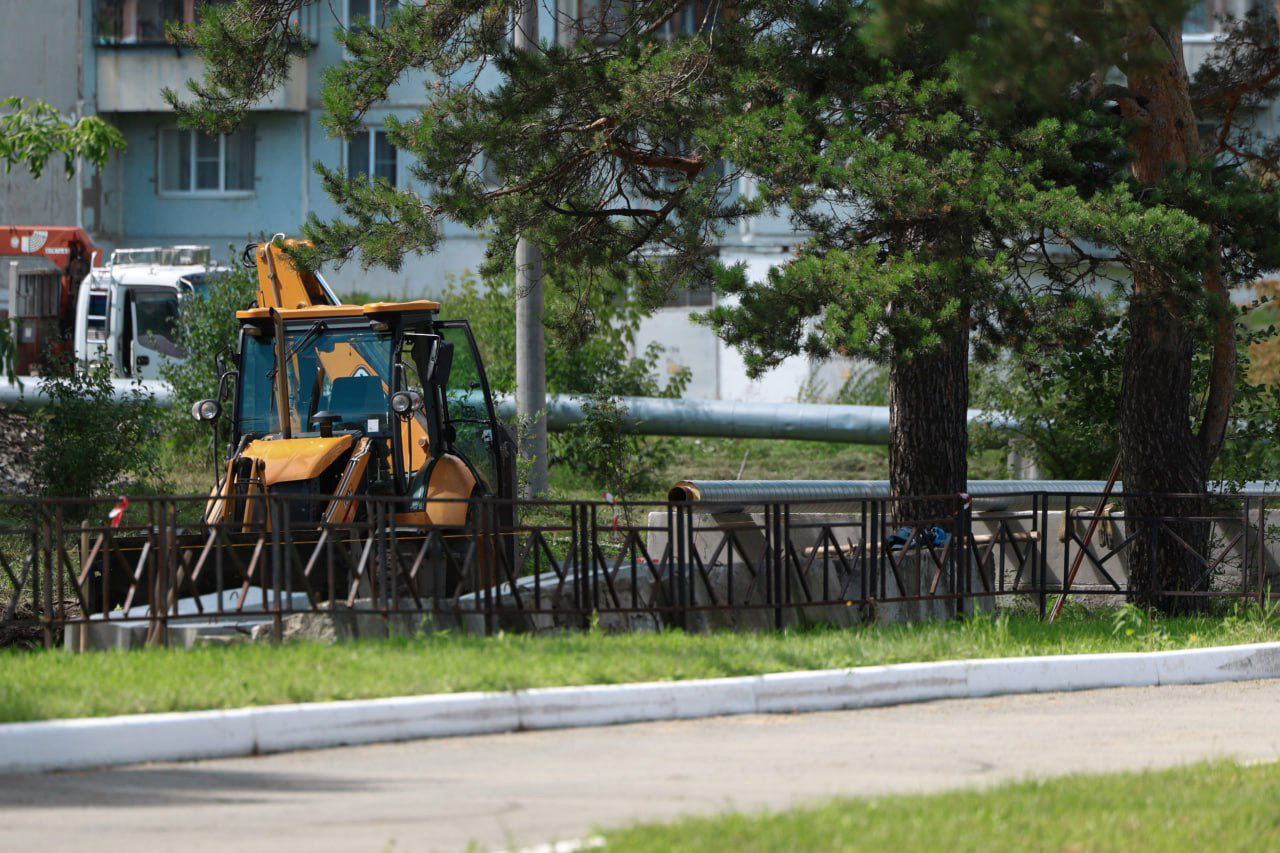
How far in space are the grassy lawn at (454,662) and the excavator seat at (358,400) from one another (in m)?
3.25

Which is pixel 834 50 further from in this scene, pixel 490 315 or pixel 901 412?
pixel 490 315

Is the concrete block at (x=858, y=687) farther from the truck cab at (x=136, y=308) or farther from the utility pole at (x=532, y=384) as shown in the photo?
the truck cab at (x=136, y=308)

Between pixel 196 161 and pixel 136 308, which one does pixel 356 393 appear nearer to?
pixel 136 308

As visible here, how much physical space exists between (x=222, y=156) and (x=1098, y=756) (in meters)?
28.8

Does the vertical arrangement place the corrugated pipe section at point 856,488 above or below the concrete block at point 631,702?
above

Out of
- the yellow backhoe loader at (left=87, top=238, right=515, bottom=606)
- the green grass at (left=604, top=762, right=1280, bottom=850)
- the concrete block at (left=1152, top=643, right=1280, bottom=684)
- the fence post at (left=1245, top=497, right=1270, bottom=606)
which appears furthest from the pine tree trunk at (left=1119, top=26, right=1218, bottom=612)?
the green grass at (left=604, top=762, right=1280, bottom=850)

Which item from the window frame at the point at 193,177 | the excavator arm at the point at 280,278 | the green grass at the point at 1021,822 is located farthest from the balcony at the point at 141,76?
the green grass at the point at 1021,822

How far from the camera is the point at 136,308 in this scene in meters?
27.9

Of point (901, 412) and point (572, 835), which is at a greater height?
point (901, 412)

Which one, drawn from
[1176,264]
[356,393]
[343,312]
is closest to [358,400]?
[356,393]

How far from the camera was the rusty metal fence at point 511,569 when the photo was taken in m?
10.4

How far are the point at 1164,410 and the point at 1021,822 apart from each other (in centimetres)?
911

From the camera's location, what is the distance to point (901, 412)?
49.7ft

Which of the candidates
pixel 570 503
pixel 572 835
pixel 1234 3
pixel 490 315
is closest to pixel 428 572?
pixel 570 503
